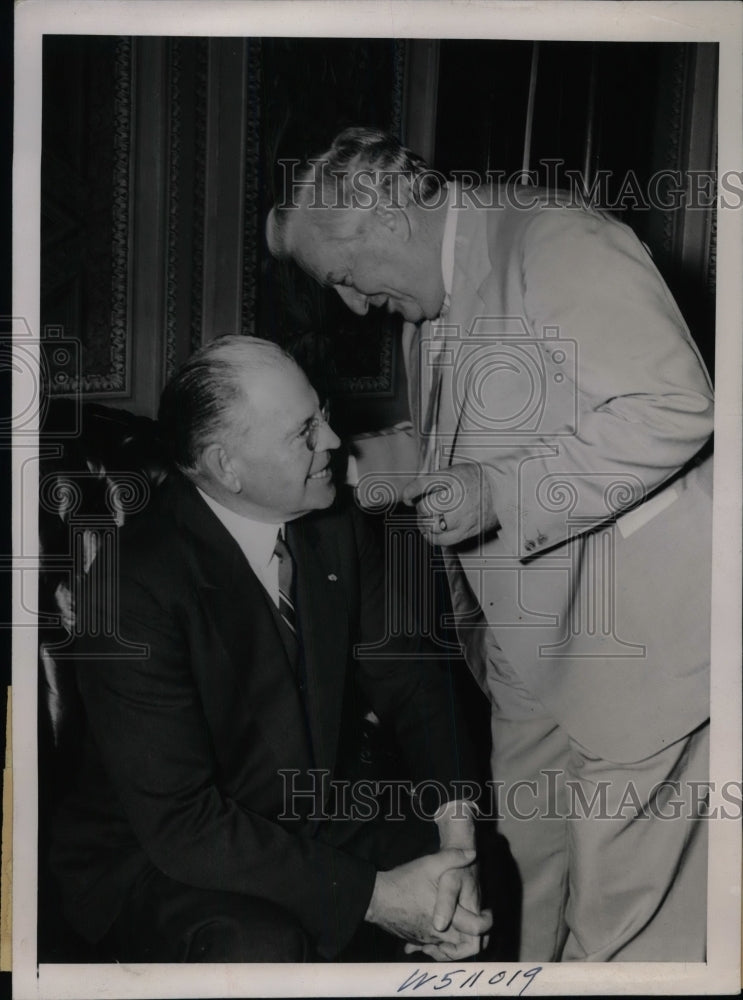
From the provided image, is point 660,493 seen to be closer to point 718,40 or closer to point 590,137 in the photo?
point 590,137

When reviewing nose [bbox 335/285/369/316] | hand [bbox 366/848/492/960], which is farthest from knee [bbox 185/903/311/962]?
nose [bbox 335/285/369/316]

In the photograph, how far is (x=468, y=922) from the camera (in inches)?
68.3

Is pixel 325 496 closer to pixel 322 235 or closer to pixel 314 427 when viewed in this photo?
pixel 314 427

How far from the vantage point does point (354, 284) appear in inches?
67.1

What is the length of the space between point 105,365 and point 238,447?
0.24m

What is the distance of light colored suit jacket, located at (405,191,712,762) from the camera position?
1.68 m

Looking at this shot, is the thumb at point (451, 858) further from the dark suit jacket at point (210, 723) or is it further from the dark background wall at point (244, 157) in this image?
the dark background wall at point (244, 157)

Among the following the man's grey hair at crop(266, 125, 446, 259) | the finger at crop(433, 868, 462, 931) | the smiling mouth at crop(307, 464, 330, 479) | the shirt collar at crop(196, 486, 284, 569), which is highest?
the man's grey hair at crop(266, 125, 446, 259)

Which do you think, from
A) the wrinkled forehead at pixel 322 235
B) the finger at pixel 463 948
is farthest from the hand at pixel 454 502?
the finger at pixel 463 948

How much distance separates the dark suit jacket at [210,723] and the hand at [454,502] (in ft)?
0.32

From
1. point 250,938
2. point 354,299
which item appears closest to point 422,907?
point 250,938

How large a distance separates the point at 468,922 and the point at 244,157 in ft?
4.02

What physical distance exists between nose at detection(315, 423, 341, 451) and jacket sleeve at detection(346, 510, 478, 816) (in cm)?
12

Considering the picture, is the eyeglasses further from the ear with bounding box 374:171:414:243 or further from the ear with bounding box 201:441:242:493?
the ear with bounding box 374:171:414:243
